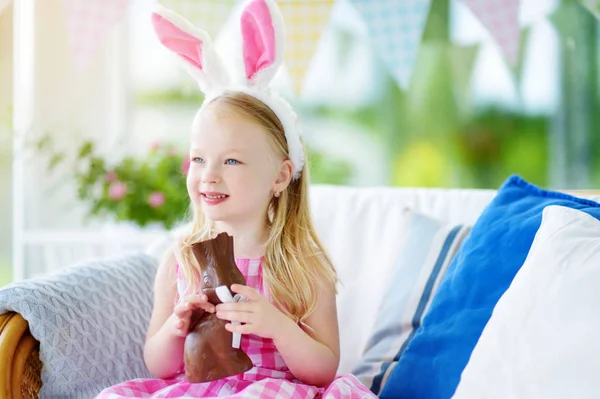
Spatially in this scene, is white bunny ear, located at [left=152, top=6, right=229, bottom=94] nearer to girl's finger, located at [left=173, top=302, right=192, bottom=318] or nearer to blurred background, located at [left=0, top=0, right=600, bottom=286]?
girl's finger, located at [left=173, top=302, right=192, bottom=318]

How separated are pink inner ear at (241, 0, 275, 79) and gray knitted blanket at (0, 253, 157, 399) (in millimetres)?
557

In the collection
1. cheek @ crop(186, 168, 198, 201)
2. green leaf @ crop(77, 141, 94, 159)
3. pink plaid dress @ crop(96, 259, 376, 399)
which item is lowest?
pink plaid dress @ crop(96, 259, 376, 399)

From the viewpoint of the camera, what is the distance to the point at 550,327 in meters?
1.07

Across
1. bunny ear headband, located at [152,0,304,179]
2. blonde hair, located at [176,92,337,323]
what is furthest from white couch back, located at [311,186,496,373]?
bunny ear headband, located at [152,0,304,179]

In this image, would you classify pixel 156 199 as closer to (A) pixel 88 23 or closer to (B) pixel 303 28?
(A) pixel 88 23

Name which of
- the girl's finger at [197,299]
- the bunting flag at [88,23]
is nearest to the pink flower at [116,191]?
the bunting flag at [88,23]

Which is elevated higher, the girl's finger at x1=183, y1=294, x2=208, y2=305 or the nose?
the nose

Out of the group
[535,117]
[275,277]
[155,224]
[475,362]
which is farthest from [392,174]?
[475,362]

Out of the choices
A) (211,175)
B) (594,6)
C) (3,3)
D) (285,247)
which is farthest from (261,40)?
(594,6)

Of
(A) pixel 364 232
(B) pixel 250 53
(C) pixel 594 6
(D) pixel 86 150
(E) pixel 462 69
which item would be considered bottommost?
(A) pixel 364 232

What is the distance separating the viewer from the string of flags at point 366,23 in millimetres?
3026

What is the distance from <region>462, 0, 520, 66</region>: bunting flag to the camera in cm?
299

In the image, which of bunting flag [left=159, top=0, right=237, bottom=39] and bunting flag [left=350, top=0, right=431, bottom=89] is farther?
bunting flag [left=159, top=0, right=237, bottom=39]

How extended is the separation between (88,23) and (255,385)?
2.20m
